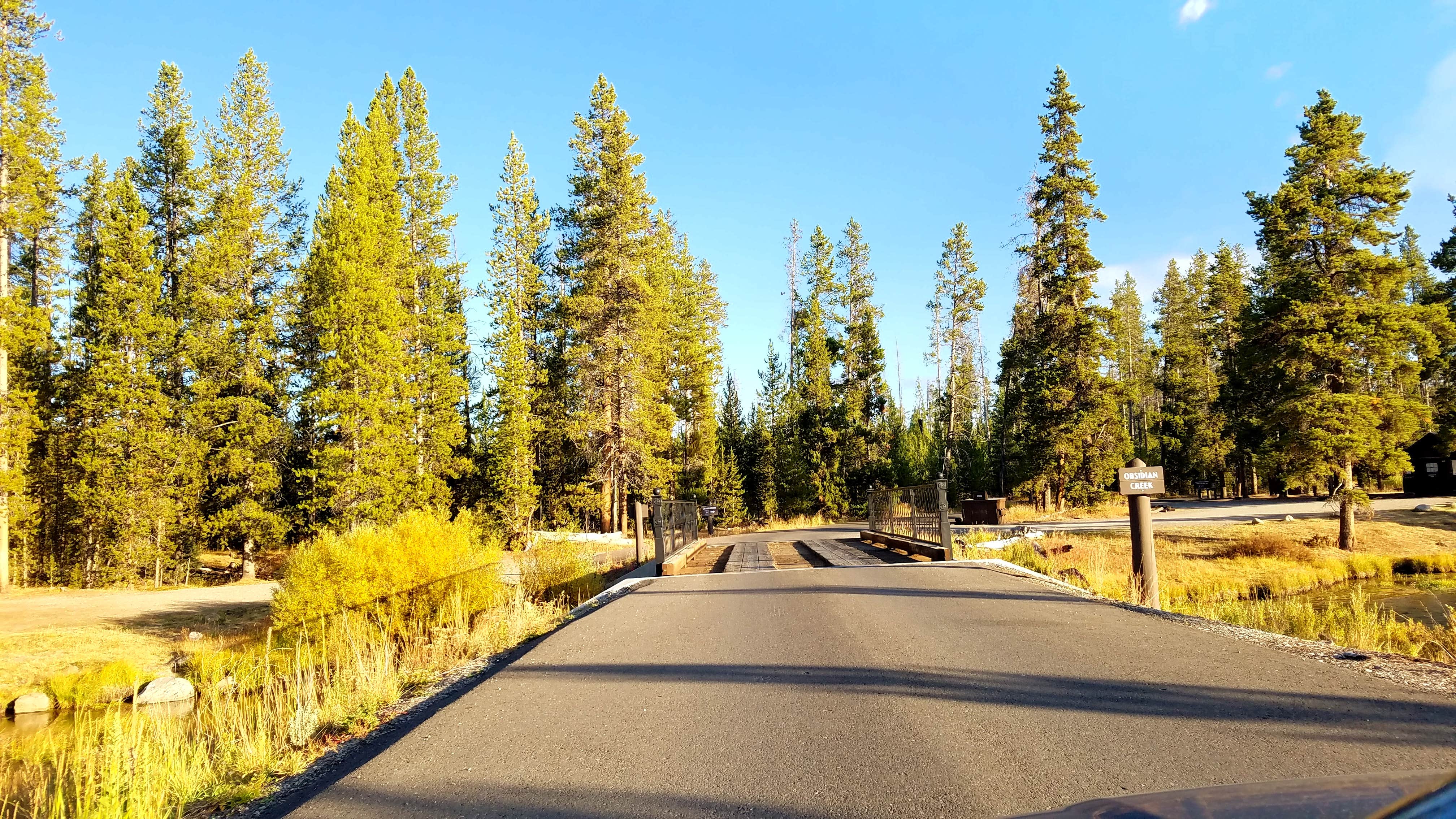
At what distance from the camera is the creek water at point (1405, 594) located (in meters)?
13.6

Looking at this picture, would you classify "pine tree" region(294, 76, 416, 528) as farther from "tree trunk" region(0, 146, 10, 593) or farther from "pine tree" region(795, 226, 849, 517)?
"pine tree" region(795, 226, 849, 517)

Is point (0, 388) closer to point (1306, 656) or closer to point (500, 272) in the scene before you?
point (500, 272)

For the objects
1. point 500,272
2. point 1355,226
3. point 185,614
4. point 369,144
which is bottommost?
point 185,614

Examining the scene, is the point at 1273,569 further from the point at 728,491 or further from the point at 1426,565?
the point at 728,491

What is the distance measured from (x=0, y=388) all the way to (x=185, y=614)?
12.1m

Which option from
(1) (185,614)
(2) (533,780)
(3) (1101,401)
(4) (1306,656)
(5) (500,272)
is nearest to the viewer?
(2) (533,780)

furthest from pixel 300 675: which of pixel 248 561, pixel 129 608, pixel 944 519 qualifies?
pixel 248 561

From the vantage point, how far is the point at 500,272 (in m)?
37.2

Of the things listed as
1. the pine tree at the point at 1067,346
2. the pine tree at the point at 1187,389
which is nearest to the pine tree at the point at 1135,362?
the pine tree at the point at 1187,389

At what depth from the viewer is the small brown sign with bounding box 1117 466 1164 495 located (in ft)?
32.4

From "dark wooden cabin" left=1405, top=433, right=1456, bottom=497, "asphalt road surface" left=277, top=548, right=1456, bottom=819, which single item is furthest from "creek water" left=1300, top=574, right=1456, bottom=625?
"dark wooden cabin" left=1405, top=433, right=1456, bottom=497

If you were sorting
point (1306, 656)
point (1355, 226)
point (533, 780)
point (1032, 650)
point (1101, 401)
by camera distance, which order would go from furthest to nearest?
1. point (1101, 401)
2. point (1355, 226)
3. point (1032, 650)
4. point (1306, 656)
5. point (533, 780)

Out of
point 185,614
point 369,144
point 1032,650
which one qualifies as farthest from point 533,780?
point 369,144

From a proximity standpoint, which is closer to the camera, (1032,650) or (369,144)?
(1032,650)
